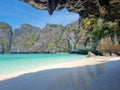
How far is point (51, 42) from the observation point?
159 meters

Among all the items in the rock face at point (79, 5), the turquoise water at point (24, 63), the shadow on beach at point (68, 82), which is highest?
the rock face at point (79, 5)

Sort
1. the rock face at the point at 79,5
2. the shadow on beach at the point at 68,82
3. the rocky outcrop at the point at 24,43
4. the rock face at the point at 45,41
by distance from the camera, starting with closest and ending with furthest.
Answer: the rock face at the point at 79,5 < the shadow on beach at the point at 68,82 < the rock face at the point at 45,41 < the rocky outcrop at the point at 24,43

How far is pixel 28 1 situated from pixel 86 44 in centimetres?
5558

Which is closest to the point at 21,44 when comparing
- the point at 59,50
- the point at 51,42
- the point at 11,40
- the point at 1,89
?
the point at 11,40

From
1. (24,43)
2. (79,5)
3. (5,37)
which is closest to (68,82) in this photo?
(79,5)

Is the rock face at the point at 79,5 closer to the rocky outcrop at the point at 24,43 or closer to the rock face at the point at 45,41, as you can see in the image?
the rock face at the point at 45,41

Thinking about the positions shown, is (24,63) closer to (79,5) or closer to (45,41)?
(79,5)

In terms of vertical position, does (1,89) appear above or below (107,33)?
below

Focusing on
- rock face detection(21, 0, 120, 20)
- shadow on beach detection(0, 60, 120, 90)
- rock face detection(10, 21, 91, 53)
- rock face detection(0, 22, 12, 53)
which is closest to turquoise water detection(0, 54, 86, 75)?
shadow on beach detection(0, 60, 120, 90)

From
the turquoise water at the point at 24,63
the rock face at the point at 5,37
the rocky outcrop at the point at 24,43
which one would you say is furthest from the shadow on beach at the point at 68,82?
the rock face at the point at 5,37

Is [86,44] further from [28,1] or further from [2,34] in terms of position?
[2,34]

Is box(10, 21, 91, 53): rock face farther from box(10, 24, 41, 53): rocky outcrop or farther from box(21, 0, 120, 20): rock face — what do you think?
box(21, 0, 120, 20): rock face

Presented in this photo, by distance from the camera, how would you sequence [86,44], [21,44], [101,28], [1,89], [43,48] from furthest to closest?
[21,44], [43,48], [86,44], [101,28], [1,89]

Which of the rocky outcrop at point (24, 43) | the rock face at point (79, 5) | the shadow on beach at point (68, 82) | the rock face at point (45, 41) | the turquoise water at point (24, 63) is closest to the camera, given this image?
the rock face at point (79, 5)
